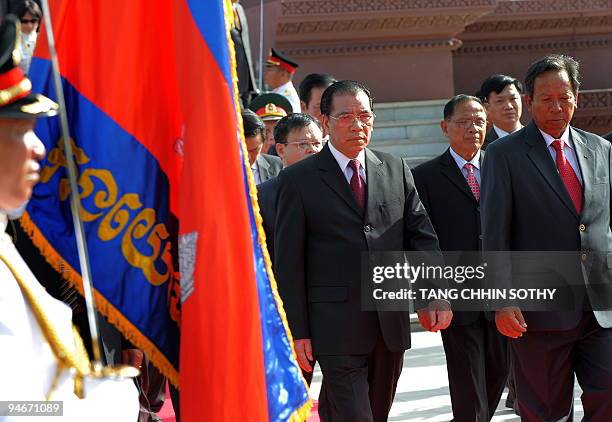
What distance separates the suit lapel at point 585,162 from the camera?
228 inches

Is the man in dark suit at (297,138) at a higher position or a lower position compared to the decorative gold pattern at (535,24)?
lower

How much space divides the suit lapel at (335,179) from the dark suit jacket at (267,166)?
195 cm

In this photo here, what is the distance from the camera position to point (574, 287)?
576 cm

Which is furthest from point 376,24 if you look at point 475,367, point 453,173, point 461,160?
point 475,367

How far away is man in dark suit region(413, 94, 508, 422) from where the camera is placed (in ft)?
21.5

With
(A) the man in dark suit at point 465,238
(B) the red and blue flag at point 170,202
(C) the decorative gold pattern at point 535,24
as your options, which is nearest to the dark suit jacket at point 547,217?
(A) the man in dark suit at point 465,238

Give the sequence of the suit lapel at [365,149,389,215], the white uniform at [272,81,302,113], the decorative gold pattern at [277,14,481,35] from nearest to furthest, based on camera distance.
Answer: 1. the suit lapel at [365,149,389,215]
2. the white uniform at [272,81,302,113]
3. the decorative gold pattern at [277,14,481,35]

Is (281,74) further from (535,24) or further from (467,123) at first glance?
(535,24)

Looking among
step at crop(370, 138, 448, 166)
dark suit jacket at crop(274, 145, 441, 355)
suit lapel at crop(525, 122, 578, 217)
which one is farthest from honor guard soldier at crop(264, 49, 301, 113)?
suit lapel at crop(525, 122, 578, 217)

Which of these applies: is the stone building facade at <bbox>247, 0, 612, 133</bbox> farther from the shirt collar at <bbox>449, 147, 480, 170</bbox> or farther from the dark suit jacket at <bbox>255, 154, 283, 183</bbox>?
the shirt collar at <bbox>449, 147, 480, 170</bbox>

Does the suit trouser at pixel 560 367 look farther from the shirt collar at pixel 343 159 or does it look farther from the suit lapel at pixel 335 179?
the shirt collar at pixel 343 159

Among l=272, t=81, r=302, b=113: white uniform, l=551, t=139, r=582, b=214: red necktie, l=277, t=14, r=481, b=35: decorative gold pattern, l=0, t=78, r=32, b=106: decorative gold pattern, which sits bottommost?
l=0, t=78, r=32, b=106: decorative gold pattern

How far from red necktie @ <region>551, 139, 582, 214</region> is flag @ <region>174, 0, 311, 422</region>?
6.96 feet

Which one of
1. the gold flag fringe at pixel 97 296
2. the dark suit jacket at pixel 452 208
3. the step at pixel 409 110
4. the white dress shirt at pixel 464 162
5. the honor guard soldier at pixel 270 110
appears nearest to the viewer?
the gold flag fringe at pixel 97 296
